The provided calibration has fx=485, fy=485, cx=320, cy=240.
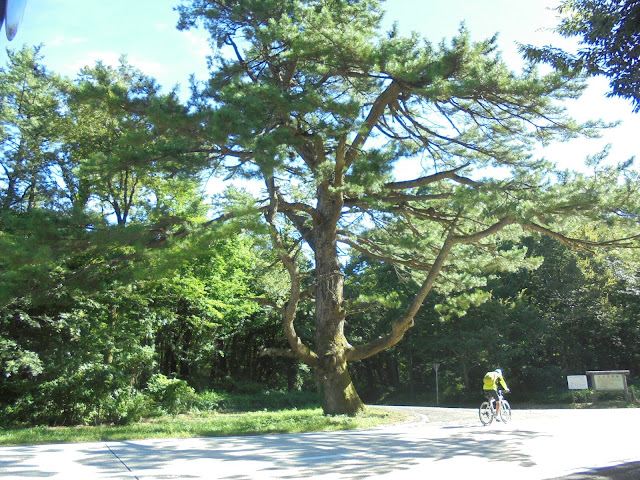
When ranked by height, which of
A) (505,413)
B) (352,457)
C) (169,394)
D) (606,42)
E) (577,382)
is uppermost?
(606,42)

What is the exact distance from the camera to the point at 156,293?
19047 millimetres

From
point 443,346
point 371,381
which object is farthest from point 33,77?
point 371,381

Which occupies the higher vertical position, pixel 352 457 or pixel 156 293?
pixel 156 293

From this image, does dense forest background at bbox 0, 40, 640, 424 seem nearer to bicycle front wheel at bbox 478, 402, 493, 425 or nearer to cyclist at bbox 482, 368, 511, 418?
cyclist at bbox 482, 368, 511, 418

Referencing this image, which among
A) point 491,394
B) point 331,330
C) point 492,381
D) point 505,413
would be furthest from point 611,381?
point 331,330

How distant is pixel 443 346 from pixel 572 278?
9.48 meters

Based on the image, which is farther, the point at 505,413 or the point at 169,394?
the point at 169,394

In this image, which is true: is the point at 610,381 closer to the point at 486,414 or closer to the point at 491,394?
the point at 491,394

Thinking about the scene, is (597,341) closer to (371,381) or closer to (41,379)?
(371,381)

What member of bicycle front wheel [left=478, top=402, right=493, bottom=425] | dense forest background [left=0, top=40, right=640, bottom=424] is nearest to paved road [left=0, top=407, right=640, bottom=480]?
bicycle front wheel [left=478, top=402, right=493, bottom=425]

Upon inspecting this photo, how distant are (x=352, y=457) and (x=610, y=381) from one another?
60.6ft

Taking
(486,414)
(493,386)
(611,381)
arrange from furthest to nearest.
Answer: (611,381), (493,386), (486,414)

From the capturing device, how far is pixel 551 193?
9.48 meters

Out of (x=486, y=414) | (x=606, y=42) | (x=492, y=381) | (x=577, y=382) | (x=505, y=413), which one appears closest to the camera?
(x=606, y=42)
